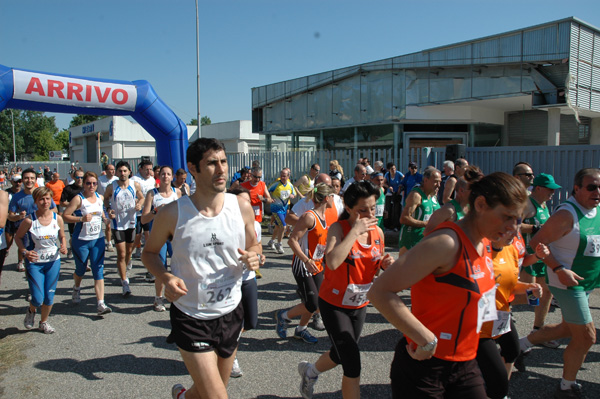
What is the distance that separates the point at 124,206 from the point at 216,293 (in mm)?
5393

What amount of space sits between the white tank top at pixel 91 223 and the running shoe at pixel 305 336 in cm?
311

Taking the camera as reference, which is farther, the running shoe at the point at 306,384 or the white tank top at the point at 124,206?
the white tank top at the point at 124,206

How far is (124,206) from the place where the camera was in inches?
303

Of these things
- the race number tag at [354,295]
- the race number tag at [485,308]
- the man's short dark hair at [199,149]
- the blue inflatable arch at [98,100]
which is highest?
the blue inflatable arch at [98,100]

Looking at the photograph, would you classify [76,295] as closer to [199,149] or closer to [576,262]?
[199,149]

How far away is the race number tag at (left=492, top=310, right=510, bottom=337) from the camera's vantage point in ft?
10.4

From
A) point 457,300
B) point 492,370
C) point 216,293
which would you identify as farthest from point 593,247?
point 216,293

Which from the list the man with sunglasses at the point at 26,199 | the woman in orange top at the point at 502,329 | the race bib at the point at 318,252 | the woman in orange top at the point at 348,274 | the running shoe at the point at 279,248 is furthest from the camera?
the running shoe at the point at 279,248

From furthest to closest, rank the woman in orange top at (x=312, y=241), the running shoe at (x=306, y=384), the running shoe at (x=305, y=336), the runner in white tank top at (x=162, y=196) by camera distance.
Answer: the runner in white tank top at (x=162, y=196), the running shoe at (x=305, y=336), the woman in orange top at (x=312, y=241), the running shoe at (x=306, y=384)

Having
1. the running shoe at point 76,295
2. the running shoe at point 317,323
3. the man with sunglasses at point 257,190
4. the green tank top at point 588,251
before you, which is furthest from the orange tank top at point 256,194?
the green tank top at point 588,251

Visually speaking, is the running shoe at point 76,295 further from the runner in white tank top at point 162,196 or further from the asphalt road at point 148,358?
the runner in white tank top at point 162,196

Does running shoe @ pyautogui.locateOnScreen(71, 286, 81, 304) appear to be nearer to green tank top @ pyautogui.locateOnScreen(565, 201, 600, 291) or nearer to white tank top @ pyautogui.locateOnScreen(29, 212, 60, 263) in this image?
white tank top @ pyautogui.locateOnScreen(29, 212, 60, 263)

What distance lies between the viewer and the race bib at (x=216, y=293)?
9.32ft

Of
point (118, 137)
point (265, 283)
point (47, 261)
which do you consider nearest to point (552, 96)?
point (265, 283)
